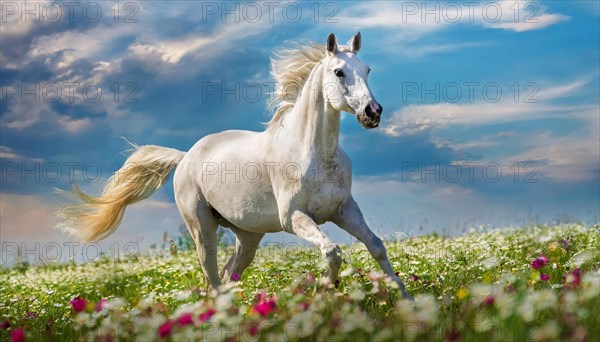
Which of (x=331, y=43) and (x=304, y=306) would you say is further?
(x=331, y=43)

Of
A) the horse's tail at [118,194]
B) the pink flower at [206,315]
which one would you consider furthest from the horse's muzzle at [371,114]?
the horse's tail at [118,194]

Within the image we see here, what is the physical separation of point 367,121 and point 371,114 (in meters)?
0.08

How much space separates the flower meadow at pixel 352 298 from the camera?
4.86 m

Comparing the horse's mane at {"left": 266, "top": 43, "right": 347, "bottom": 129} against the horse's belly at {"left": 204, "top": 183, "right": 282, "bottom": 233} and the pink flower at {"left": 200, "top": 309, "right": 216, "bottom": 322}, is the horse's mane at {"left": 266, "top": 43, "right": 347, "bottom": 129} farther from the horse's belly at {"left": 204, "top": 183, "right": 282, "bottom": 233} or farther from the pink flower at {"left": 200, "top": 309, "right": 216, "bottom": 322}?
the pink flower at {"left": 200, "top": 309, "right": 216, "bottom": 322}

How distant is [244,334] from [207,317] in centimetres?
29

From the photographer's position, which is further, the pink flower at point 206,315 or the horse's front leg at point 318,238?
the horse's front leg at point 318,238

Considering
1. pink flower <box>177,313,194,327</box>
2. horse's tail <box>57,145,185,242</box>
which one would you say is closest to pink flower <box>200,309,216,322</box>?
pink flower <box>177,313,194,327</box>

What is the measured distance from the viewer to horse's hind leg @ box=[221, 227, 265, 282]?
891cm

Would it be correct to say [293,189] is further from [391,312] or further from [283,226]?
[391,312]

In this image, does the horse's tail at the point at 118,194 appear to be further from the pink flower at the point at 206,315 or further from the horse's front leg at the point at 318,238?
the pink flower at the point at 206,315

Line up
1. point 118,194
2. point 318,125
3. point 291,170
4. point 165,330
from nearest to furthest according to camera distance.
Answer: point 165,330 < point 318,125 < point 291,170 < point 118,194

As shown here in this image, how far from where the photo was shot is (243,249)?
894 cm

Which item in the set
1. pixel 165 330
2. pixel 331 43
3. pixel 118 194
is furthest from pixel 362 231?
pixel 118 194

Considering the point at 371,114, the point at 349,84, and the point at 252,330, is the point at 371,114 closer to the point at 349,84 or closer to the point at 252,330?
the point at 349,84
